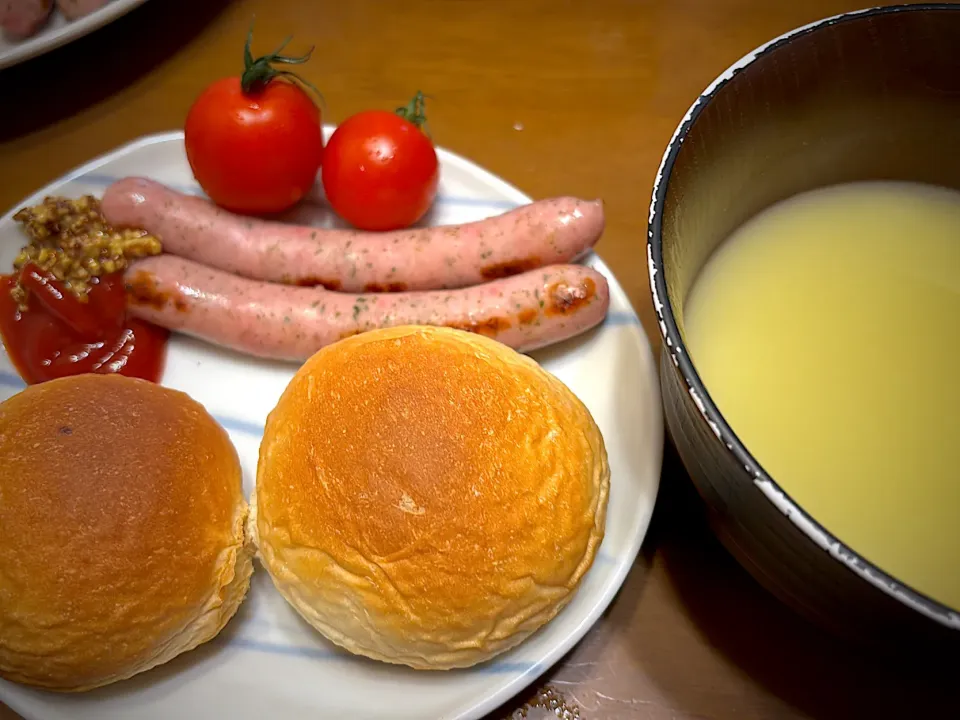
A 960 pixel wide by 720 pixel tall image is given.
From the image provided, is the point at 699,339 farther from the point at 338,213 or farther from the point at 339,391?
the point at 338,213

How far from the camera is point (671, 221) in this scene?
1.02m

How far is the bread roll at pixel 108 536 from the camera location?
109cm

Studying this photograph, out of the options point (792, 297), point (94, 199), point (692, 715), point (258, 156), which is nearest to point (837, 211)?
point (792, 297)

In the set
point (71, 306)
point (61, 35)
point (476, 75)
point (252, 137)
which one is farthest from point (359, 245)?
point (61, 35)

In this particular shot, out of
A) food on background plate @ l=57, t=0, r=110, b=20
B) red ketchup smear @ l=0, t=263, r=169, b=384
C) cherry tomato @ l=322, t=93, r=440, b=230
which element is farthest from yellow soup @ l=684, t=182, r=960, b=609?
food on background plate @ l=57, t=0, r=110, b=20

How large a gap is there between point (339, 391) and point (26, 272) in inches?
30.4

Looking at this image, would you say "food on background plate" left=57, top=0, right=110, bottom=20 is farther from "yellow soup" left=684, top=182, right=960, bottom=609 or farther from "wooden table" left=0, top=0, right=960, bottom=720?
"yellow soup" left=684, top=182, right=960, bottom=609

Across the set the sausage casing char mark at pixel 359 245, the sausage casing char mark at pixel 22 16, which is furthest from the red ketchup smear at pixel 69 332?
the sausage casing char mark at pixel 22 16

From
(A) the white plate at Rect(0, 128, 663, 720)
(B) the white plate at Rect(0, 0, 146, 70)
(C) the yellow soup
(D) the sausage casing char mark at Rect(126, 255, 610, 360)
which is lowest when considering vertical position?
(A) the white plate at Rect(0, 128, 663, 720)

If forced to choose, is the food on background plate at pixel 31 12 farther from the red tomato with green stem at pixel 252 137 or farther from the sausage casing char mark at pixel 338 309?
the sausage casing char mark at pixel 338 309

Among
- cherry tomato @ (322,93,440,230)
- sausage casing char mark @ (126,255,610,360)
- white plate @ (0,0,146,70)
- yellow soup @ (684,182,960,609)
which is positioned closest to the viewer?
yellow soup @ (684,182,960,609)

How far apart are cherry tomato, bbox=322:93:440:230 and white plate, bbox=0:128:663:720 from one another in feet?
1.26

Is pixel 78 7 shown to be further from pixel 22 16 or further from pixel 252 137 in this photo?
pixel 252 137

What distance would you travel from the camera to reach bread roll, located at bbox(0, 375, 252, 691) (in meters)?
1.09
